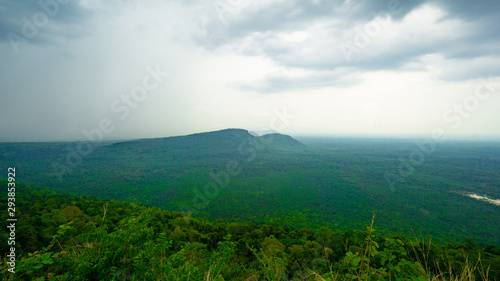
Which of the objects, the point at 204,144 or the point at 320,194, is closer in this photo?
the point at 320,194

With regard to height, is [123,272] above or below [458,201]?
above

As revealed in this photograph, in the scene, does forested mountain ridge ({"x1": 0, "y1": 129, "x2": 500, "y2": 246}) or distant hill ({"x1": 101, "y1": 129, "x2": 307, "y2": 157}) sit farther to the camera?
distant hill ({"x1": 101, "y1": 129, "x2": 307, "y2": 157})

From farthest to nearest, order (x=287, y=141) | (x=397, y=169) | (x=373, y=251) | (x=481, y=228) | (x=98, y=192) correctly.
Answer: (x=287, y=141) → (x=397, y=169) → (x=98, y=192) → (x=481, y=228) → (x=373, y=251)

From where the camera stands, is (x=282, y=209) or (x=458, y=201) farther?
(x=458, y=201)

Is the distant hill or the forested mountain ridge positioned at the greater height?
the distant hill

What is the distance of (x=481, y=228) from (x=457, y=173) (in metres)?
57.6

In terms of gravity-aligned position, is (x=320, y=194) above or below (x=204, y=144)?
below

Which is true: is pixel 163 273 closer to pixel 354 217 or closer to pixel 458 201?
pixel 354 217

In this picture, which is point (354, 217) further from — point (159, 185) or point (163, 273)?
point (159, 185)

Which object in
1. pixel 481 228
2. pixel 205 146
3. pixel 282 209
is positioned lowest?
pixel 481 228

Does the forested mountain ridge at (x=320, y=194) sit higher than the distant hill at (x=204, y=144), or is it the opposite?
the distant hill at (x=204, y=144)

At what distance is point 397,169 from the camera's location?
81188 millimetres

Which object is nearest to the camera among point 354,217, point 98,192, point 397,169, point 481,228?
point 481,228

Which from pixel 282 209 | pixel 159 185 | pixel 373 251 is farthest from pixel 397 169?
pixel 373 251
